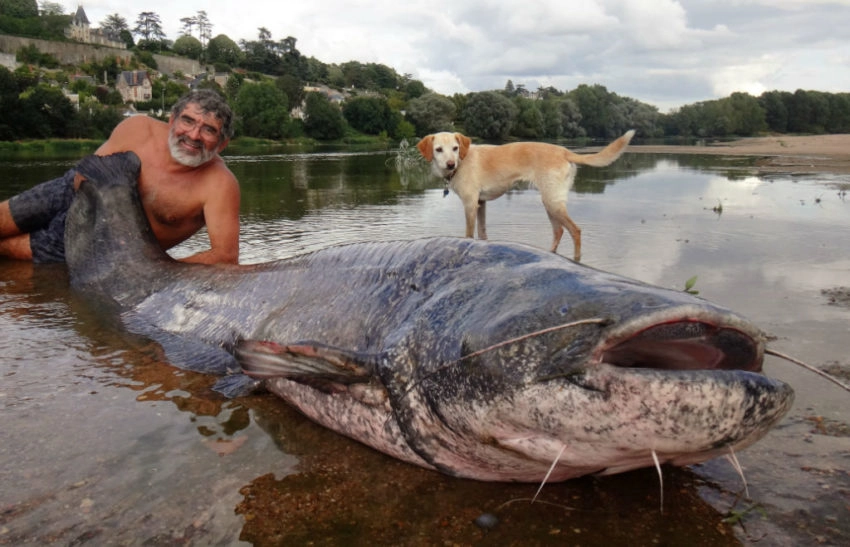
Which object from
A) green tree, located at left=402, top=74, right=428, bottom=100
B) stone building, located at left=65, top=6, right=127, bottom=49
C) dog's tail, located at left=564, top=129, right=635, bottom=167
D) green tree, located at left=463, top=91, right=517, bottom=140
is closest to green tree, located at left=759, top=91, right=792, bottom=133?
green tree, located at left=463, top=91, right=517, bottom=140

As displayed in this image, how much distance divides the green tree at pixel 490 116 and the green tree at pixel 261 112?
2414 cm

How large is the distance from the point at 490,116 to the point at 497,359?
3213 inches

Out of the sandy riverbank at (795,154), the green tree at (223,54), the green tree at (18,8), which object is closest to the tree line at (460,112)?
the green tree at (18,8)

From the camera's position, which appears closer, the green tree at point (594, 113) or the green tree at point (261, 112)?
the green tree at point (261, 112)

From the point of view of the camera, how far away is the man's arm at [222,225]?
4.65 metres

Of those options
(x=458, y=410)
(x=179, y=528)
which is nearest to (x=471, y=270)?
(x=458, y=410)

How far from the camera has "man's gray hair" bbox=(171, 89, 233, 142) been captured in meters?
4.96

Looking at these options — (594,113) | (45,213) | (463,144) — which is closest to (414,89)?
(594,113)

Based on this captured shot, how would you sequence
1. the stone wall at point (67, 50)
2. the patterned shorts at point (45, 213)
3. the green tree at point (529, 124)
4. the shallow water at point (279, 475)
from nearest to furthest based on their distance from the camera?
the shallow water at point (279, 475), the patterned shorts at point (45, 213), the green tree at point (529, 124), the stone wall at point (67, 50)

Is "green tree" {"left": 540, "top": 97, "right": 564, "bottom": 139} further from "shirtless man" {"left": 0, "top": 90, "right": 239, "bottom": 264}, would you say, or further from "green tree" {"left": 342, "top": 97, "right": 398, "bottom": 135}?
"shirtless man" {"left": 0, "top": 90, "right": 239, "bottom": 264}

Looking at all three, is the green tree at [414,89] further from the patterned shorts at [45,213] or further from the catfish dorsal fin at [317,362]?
the catfish dorsal fin at [317,362]

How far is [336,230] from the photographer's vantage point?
28.3ft

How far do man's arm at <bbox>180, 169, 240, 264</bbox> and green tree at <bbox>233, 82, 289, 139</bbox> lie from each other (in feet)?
223

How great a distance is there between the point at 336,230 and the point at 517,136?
8008 cm
